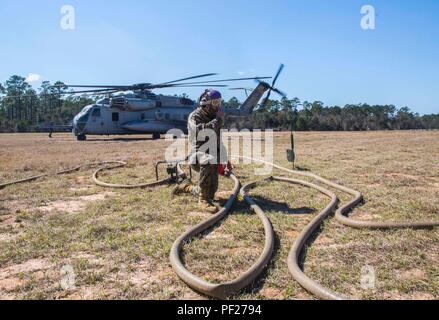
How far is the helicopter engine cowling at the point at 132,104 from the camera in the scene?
67.9 ft

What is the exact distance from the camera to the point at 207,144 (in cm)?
542

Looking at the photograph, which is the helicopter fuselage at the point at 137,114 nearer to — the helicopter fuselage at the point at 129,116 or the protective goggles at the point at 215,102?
the helicopter fuselage at the point at 129,116

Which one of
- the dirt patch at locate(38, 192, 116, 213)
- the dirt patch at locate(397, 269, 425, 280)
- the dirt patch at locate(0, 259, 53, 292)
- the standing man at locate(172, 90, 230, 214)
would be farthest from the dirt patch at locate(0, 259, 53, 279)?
the dirt patch at locate(397, 269, 425, 280)

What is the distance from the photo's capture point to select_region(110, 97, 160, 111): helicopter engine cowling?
67.9 ft

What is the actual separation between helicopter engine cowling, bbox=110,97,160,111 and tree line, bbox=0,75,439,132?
260cm

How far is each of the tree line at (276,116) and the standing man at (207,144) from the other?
13390mm

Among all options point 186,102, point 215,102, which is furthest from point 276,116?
point 215,102

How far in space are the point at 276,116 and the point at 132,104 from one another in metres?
27.7

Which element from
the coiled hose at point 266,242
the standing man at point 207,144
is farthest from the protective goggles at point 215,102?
the coiled hose at point 266,242

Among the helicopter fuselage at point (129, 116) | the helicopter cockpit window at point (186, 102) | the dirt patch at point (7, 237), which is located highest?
the helicopter cockpit window at point (186, 102)

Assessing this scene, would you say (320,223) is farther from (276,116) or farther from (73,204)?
(276,116)

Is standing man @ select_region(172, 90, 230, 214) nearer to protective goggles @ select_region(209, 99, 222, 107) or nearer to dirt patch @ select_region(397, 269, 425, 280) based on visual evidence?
protective goggles @ select_region(209, 99, 222, 107)

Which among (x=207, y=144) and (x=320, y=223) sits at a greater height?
(x=207, y=144)
